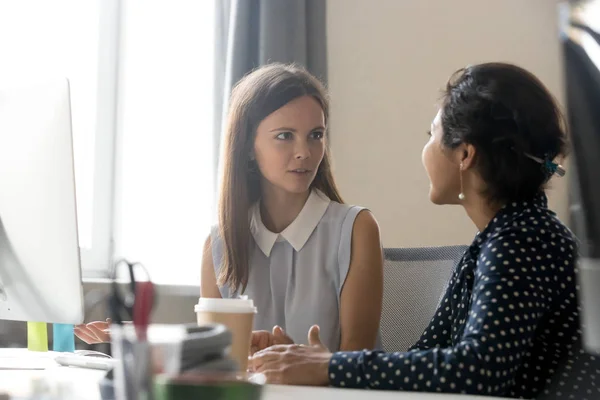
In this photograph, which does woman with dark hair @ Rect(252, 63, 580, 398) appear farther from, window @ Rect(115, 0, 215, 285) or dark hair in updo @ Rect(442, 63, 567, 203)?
window @ Rect(115, 0, 215, 285)

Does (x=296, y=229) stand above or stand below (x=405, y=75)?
below

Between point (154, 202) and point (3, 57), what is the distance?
2.20 ft

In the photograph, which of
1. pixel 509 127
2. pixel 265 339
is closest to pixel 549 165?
pixel 509 127

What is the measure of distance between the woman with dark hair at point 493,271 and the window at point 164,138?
139 centimetres

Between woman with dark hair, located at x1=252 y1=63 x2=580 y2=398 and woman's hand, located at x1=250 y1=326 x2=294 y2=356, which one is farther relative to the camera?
woman's hand, located at x1=250 y1=326 x2=294 y2=356

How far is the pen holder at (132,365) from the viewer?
22.9 inches

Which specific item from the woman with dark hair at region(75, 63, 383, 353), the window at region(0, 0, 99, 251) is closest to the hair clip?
the woman with dark hair at region(75, 63, 383, 353)

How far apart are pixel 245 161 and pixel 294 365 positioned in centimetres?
83

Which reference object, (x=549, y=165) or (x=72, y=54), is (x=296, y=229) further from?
(x=72, y=54)

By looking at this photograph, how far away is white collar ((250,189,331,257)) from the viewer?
5.90 ft

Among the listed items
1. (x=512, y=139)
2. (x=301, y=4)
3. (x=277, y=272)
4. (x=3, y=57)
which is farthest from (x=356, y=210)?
(x=3, y=57)

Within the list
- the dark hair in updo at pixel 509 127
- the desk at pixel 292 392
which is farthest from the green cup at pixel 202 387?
the dark hair in updo at pixel 509 127

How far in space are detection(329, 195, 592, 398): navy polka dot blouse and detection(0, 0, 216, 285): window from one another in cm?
154

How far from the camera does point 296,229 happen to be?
71.3 inches
